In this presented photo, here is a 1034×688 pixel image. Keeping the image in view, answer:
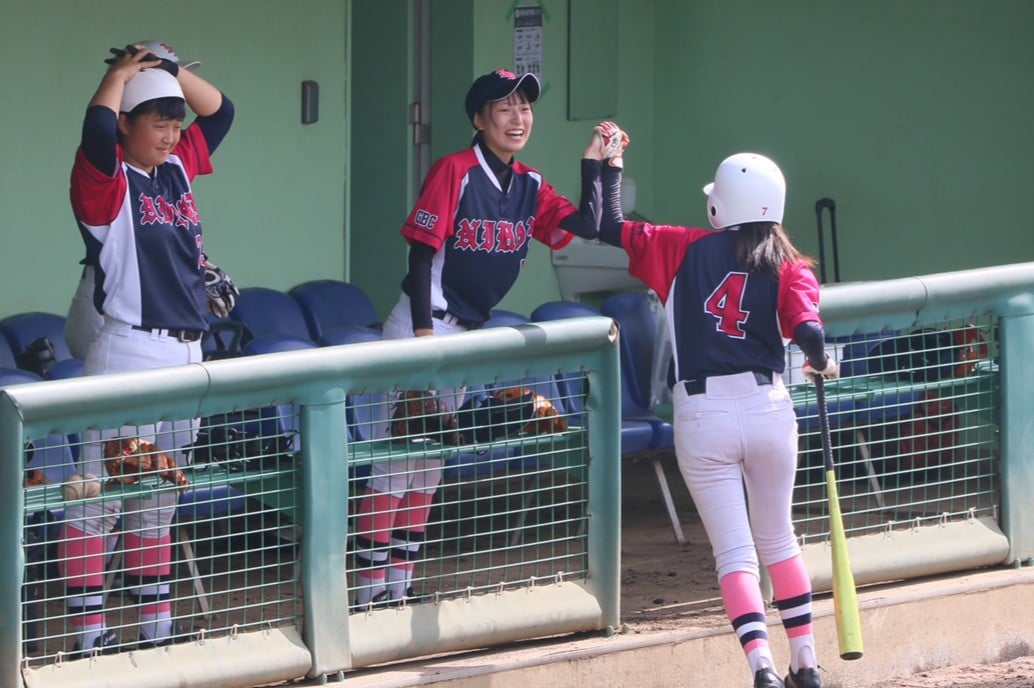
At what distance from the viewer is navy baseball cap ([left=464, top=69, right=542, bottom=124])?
16.7 ft

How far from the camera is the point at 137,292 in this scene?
466 centimetres

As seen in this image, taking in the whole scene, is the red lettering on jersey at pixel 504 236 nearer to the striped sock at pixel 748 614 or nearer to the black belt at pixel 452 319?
the black belt at pixel 452 319

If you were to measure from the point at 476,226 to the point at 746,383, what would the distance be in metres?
0.95

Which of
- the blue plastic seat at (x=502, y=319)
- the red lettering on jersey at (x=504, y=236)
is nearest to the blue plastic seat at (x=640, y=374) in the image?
the blue plastic seat at (x=502, y=319)

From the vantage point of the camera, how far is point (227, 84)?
7445mm

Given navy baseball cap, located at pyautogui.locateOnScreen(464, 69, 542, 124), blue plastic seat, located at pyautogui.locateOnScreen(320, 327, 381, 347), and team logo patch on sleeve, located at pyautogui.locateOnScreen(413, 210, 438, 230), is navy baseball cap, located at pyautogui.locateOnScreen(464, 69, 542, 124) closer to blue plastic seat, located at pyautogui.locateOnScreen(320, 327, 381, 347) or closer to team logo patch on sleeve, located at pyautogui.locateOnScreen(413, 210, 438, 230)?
team logo patch on sleeve, located at pyautogui.locateOnScreen(413, 210, 438, 230)

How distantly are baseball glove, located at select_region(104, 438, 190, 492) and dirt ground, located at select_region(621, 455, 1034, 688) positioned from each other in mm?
1496

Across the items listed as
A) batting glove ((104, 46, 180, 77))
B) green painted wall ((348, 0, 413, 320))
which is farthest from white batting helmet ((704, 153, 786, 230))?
green painted wall ((348, 0, 413, 320))

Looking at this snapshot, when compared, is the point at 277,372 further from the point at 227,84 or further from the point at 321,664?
the point at 227,84

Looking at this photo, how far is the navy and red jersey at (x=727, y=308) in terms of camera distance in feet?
15.3

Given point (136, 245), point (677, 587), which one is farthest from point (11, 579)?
point (677, 587)

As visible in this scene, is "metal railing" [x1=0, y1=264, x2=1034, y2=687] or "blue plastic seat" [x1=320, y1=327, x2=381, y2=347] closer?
"metal railing" [x1=0, y1=264, x2=1034, y2=687]

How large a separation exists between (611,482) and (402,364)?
2.55 ft

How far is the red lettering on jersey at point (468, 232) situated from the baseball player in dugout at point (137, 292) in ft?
→ 2.20
